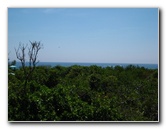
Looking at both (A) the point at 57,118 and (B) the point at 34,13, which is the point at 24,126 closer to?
(A) the point at 57,118

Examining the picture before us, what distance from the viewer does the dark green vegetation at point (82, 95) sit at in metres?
8.60

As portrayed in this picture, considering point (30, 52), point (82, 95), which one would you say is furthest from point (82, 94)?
point (30, 52)

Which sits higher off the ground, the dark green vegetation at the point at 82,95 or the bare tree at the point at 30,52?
the bare tree at the point at 30,52

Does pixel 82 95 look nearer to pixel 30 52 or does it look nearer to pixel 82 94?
pixel 82 94

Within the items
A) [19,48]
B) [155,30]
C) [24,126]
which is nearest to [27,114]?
[24,126]

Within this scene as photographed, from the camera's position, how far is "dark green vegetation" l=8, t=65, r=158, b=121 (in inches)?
339

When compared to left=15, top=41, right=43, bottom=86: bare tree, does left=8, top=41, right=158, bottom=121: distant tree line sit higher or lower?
lower

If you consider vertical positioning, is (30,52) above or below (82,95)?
above

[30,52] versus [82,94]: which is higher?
[30,52]

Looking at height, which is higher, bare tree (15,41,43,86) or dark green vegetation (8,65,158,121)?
bare tree (15,41,43,86)

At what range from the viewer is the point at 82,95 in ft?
28.5

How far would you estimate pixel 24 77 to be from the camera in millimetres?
8648

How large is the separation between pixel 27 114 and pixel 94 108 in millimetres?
659

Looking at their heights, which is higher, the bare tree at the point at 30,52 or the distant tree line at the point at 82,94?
the bare tree at the point at 30,52
